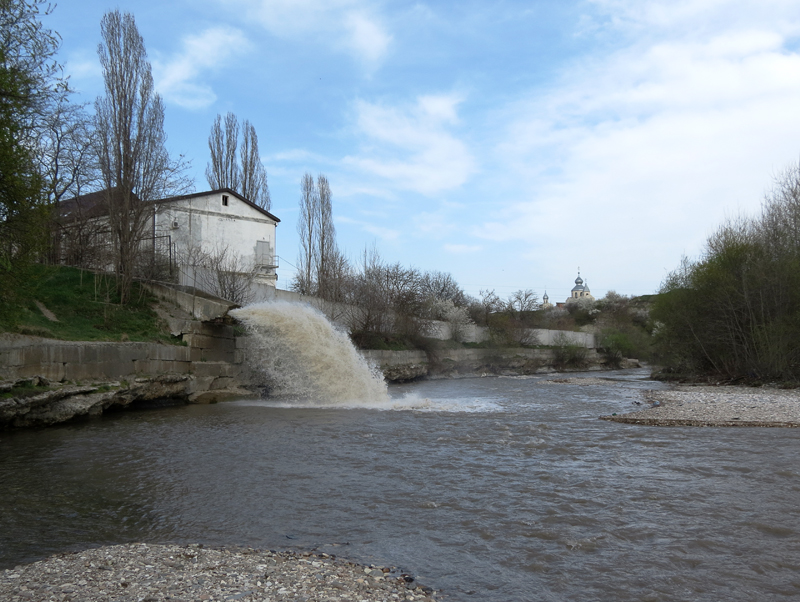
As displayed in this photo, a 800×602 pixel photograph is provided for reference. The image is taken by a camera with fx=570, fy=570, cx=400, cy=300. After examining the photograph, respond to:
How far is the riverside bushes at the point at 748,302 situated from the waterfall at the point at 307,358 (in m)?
15.8

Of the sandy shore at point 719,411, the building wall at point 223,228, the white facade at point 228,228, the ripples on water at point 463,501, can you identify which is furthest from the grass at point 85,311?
the sandy shore at point 719,411

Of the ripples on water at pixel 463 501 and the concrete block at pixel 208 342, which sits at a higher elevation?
the concrete block at pixel 208 342

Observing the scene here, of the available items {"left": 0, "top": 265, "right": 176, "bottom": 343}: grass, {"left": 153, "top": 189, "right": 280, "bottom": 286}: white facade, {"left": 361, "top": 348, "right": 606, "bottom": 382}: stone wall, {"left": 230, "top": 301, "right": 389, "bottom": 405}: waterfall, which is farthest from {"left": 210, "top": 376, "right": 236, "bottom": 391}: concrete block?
{"left": 153, "top": 189, "right": 280, "bottom": 286}: white facade

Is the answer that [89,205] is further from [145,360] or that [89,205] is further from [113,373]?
[113,373]

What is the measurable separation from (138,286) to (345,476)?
1483 centimetres

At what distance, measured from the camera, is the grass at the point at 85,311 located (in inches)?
576

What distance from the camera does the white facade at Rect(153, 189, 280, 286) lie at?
106ft

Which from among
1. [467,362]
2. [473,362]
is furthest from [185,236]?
[473,362]

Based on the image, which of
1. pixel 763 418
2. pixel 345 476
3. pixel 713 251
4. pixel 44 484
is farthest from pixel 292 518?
pixel 713 251

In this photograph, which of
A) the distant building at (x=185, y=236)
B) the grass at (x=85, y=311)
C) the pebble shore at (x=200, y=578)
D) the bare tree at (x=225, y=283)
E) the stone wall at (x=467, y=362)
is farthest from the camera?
the stone wall at (x=467, y=362)

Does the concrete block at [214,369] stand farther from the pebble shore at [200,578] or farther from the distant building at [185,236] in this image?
the pebble shore at [200,578]

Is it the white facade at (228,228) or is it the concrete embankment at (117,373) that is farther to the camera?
the white facade at (228,228)

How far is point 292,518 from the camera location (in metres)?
6.23

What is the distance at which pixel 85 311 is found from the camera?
17.4 metres
